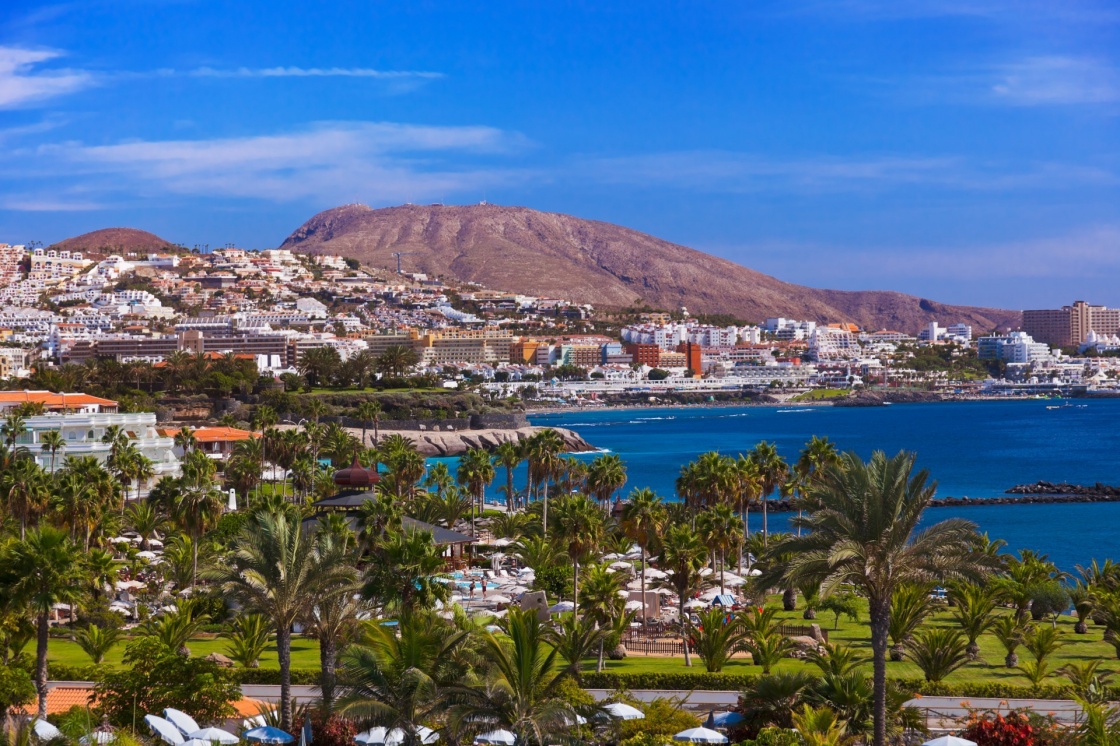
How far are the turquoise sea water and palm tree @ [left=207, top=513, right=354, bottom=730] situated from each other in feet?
107

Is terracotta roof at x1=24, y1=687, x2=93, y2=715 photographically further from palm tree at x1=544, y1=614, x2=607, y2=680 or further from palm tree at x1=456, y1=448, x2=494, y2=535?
palm tree at x1=456, y1=448, x2=494, y2=535

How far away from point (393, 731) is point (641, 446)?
10410cm

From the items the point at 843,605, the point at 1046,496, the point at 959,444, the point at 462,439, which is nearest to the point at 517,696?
→ the point at 843,605

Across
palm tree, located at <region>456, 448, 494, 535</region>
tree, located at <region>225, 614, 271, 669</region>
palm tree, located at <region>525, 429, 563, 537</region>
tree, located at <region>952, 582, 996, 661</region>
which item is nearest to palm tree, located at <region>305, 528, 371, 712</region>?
tree, located at <region>225, 614, 271, 669</region>

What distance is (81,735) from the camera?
18.6 meters

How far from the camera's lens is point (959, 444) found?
122125 millimetres

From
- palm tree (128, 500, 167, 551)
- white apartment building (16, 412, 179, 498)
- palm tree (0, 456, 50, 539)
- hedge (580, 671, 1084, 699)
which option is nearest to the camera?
hedge (580, 671, 1084, 699)

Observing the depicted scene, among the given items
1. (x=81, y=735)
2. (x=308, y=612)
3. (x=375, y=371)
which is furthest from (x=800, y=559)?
(x=375, y=371)

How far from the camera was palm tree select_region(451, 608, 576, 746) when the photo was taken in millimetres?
16844

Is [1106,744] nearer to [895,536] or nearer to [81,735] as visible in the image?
[895,536]

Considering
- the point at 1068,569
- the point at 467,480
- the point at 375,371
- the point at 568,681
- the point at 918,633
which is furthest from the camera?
the point at 375,371

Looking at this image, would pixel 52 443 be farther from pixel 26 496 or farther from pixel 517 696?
pixel 517 696

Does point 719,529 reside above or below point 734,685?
above

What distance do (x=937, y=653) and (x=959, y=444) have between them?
10280 centimetres
